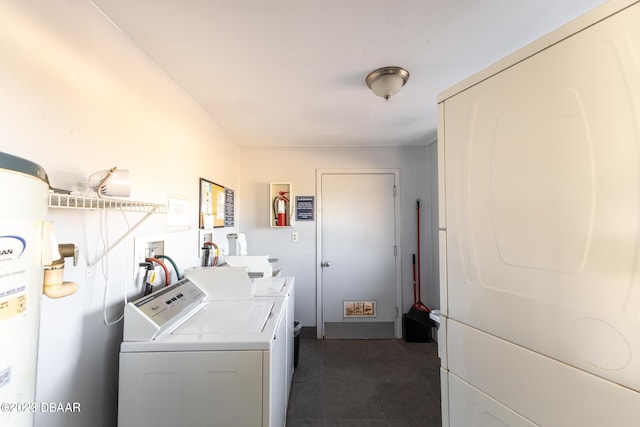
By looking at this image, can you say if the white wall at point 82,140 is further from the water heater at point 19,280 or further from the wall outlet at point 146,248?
the water heater at point 19,280

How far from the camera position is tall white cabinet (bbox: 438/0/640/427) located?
514mm

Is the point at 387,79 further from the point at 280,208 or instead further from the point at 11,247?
the point at 280,208

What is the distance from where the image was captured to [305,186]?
313 centimetres

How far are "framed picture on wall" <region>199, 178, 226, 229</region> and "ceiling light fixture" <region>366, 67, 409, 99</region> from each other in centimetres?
148

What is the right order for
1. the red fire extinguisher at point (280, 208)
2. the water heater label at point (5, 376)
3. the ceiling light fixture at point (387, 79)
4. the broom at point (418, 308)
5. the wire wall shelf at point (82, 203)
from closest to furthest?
1. the water heater label at point (5, 376)
2. the wire wall shelf at point (82, 203)
3. the ceiling light fixture at point (387, 79)
4. the broom at point (418, 308)
5. the red fire extinguisher at point (280, 208)

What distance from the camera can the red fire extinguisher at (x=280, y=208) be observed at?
3.05 meters

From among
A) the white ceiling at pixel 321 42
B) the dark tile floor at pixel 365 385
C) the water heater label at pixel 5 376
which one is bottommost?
the dark tile floor at pixel 365 385

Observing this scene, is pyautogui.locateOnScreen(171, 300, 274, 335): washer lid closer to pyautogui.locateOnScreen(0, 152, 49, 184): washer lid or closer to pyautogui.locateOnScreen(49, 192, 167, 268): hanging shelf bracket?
pyautogui.locateOnScreen(49, 192, 167, 268): hanging shelf bracket

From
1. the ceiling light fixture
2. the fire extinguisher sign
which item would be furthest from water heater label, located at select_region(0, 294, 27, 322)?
the fire extinguisher sign

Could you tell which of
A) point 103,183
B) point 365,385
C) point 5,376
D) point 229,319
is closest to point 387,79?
point 103,183

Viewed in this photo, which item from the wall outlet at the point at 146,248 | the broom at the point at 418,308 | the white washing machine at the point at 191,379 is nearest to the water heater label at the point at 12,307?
the white washing machine at the point at 191,379

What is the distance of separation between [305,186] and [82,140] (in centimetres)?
225

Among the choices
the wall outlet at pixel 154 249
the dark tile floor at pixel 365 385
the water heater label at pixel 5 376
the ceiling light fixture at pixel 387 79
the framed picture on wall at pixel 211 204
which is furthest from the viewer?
the framed picture on wall at pixel 211 204

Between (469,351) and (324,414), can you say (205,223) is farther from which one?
(469,351)
